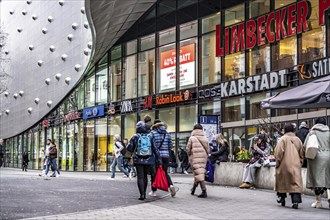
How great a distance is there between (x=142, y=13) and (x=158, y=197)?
24.2 m

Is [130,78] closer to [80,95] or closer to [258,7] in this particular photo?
[80,95]

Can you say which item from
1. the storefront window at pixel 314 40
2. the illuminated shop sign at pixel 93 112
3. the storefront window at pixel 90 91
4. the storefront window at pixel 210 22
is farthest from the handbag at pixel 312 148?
the storefront window at pixel 90 91

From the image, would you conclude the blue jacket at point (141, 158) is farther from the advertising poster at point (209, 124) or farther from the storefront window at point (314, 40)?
the storefront window at point (314, 40)

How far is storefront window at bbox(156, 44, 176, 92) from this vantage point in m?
35.0

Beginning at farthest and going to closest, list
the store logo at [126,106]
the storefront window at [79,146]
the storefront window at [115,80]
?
the storefront window at [79,146], the storefront window at [115,80], the store logo at [126,106]

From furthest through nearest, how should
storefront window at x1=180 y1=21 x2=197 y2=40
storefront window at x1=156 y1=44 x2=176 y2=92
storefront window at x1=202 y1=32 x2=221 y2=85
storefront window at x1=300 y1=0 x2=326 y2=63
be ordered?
storefront window at x1=156 y1=44 x2=176 y2=92, storefront window at x1=180 y1=21 x2=197 y2=40, storefront window at x1=202 y1=32 x2=221 y2=85, storefront window at x1=300 y1=0 x2=326 y2=63

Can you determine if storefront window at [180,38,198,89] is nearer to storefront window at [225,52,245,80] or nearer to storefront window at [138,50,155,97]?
storefront window at [225,52,245,80]

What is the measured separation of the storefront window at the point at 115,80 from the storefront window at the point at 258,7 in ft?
41.9

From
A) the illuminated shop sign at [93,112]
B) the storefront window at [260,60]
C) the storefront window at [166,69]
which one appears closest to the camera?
the storefront window at [260,60]

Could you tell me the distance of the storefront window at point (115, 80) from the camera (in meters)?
39.9

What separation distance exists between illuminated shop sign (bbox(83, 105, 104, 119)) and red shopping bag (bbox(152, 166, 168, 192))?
89.5ft

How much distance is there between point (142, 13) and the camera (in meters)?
37.5

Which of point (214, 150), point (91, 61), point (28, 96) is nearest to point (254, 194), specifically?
point (214, 150)

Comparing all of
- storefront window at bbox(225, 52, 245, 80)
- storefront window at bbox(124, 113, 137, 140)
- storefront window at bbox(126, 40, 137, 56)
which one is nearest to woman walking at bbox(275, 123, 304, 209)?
storefront window at bbox(225, 52, 245, 80)
